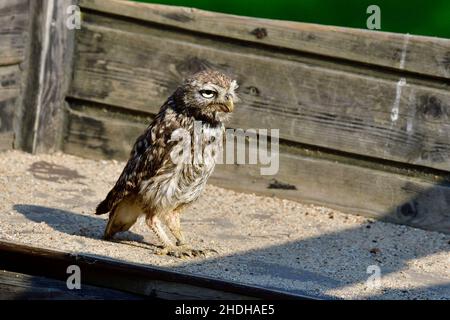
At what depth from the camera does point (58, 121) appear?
7.37 metres

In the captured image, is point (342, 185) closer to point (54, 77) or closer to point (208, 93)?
point (208, 93)

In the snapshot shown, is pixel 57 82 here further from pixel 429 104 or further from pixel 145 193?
pixel 429 104

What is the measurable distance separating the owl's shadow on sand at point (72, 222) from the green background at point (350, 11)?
5.57ft

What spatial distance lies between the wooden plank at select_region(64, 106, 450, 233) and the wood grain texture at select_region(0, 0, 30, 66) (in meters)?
0.70

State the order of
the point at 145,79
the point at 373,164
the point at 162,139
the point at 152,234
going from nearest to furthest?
the point at 162,139
the point at 152,234
the point at 373,164
the point at 145,79

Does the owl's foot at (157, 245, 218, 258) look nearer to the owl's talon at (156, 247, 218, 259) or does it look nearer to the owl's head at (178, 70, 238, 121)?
the owl's talon at (156, 247, 218, 259)

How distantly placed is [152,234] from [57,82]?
165cm

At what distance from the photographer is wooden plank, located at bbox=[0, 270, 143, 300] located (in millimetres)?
4816

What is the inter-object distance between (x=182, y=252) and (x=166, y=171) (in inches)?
16.4

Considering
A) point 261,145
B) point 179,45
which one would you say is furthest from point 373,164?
point 179,45

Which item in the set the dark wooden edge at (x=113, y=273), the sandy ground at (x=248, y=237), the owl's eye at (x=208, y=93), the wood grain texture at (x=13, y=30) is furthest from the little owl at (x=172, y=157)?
the wood grain texture at (x=13, y=30)

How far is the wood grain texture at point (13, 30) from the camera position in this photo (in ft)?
22.8

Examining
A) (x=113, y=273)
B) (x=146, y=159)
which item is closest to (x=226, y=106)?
(x=146, y=159)

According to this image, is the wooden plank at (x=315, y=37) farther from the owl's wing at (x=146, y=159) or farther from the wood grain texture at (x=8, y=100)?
the owl's wing at (x=146, y=159)
